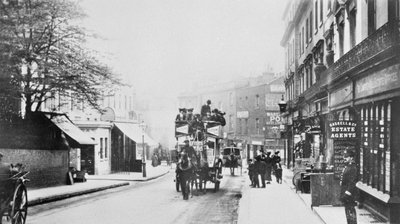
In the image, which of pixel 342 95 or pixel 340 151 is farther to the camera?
pixel 342 95

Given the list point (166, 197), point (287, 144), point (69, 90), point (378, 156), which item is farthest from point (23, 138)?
point (287, 144)

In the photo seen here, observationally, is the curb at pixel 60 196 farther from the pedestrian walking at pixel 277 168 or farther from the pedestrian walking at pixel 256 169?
the pedestrian walking at pixel 277 168

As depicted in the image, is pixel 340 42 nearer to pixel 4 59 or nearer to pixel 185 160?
pixel 185 160

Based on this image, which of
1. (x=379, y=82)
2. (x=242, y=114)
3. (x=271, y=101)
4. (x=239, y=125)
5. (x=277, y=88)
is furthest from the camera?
(x=239, y=125)

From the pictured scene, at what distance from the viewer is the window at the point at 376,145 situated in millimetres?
12164

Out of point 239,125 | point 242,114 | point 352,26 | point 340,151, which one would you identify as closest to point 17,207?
point 340,151

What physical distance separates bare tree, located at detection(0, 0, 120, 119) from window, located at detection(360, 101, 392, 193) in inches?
466

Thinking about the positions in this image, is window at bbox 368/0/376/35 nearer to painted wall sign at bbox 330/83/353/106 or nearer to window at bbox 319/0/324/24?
painted wall sign at bbox 330/83/353/106

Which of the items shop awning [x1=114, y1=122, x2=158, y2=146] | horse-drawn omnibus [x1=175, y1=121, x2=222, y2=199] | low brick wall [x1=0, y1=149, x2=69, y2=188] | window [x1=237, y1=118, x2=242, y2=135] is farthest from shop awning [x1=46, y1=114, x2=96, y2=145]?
window [x1=237, y1=118, x2=242, y2=135]

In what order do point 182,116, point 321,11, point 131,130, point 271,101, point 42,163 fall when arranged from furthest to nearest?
point 271,101 → point 131,130 → point 321,11 → point 182,116 → point 42,163

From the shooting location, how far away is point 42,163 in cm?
2395

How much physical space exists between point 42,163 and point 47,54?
462cm

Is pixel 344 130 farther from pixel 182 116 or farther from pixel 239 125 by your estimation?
pixel 239 125

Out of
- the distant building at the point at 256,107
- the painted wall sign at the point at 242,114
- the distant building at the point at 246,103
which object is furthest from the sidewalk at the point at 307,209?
the painted wall sign at the point at 242,114
